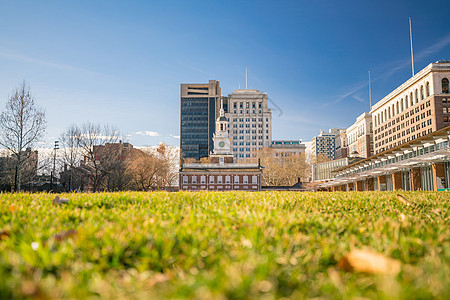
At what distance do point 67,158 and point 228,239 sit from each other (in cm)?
5845

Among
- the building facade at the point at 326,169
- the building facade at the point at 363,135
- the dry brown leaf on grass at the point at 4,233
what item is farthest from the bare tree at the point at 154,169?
the building facade at the point at 363,135

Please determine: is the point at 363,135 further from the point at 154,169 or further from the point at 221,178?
the point at 154,169

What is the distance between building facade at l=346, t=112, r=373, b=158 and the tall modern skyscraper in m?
72.5

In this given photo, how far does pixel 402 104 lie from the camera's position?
11912 centimetres

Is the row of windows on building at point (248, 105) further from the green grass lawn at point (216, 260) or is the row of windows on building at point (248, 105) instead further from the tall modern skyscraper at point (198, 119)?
the green grass lawn at point (216, 260)

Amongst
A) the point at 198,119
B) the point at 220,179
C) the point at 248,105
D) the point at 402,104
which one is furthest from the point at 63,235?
the point at 248,105

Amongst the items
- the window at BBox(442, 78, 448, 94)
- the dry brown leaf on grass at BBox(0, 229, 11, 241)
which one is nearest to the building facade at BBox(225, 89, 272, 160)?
the window at BBox(442, 78, 448, 94)

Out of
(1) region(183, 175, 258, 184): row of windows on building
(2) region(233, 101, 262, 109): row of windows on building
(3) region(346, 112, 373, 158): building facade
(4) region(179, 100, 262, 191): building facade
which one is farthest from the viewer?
(2) region(233, 101, 262, 109): row of windows on building

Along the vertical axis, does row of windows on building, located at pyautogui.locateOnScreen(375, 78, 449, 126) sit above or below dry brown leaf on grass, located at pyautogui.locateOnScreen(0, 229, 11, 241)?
above

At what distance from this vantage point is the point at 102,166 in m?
53.9

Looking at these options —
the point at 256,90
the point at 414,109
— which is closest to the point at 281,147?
the point at 256,90

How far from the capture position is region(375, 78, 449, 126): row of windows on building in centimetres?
9850

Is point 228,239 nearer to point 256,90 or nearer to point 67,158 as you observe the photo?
point 67,158

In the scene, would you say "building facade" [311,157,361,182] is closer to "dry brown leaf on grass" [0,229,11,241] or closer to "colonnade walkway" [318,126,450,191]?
"colonnade walkway" [318,126,450,191]
